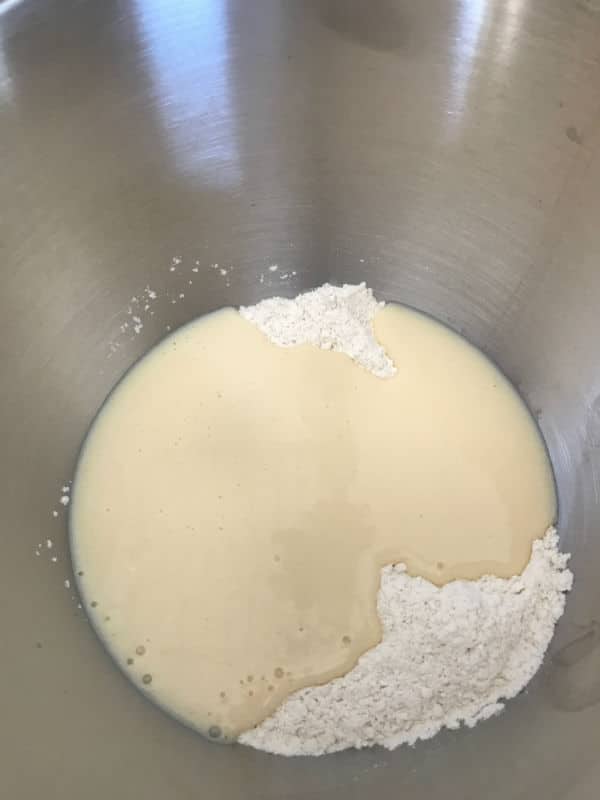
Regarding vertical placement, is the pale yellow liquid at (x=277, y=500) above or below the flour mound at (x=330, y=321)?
below

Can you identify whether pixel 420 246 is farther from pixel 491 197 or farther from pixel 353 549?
pixel 353 549

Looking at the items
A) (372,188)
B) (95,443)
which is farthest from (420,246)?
(95,443)

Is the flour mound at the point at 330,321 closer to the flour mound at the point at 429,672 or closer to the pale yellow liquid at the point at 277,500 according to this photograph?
the pale yellow liquid at the point at 277,500

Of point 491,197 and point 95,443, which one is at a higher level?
point 491,197

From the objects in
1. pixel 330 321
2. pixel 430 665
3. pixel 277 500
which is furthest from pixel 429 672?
pixel 330 321

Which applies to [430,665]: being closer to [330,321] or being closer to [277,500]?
[277,500]

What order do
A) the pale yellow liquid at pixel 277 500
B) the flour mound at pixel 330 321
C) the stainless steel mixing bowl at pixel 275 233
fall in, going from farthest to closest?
Result: the flour mound at pixel 330 321, the pale yellow liquid at pixel 277 500, the stainless steel mixing bowl at pixel 275 233


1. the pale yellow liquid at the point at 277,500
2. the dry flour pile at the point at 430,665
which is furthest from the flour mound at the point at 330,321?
the dry flour pile at the point at 430,665
